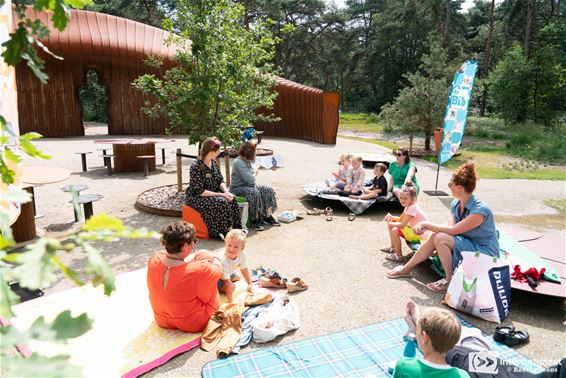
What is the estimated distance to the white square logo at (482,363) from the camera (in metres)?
2.91

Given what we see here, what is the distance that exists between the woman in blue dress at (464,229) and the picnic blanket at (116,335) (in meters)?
2.19

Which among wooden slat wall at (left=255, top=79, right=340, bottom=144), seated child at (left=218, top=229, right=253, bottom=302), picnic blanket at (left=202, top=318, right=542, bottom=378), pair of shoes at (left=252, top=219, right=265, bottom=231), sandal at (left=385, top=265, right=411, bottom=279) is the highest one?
wooden slat wall at (left=255, top=79, right=340, bottom=144)

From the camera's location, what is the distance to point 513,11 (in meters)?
33.5

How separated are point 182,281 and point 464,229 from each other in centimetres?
283

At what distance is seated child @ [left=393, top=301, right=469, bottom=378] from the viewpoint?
239 centimetres

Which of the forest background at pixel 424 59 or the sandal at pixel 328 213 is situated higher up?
the forest background at pixel 424 59

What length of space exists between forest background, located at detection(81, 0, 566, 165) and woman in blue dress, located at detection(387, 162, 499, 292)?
502 inches

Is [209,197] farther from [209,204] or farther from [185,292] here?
[185,292]

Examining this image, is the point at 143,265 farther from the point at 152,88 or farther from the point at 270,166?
the point at 270,166

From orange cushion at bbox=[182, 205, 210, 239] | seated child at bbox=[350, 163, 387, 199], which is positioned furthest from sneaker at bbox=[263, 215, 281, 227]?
seated child at bbox=[350, 163, 387, 199]

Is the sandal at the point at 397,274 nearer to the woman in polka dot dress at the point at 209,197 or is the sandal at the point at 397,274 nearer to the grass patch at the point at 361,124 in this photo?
the woman in polka dot dress at the point at 209,197

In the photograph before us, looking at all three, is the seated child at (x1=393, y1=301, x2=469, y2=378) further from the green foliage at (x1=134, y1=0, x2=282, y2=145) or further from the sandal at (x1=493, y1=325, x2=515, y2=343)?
the green foliage at (x1=134, y1=0, x2=282, y2=145)

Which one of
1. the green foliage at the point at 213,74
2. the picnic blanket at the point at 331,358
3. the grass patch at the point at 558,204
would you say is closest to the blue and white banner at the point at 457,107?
the grass patch at the point at 558,204

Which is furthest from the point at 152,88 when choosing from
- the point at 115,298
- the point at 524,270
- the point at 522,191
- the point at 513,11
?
the point at 513,11
